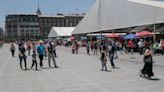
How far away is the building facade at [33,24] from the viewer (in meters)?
166

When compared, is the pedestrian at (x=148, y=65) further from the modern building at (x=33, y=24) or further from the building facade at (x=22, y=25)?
the building facade at (x=22, y=25)

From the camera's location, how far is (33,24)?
168 metres

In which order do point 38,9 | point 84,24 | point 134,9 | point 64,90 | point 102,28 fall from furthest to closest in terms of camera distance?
point 38,9, point 84,24, point 102,28, point 134,9, point 64,90

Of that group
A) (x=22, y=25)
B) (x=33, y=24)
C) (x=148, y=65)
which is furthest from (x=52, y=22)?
(x=148, y=65)

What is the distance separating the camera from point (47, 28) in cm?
16650

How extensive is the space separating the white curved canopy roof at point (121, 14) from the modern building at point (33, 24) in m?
109

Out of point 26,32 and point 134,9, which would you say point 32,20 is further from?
point 134,9

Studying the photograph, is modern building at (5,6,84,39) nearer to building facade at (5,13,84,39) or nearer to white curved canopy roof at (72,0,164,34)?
building facade at (5,13,84,39)

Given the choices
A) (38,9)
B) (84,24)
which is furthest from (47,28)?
(84,24)

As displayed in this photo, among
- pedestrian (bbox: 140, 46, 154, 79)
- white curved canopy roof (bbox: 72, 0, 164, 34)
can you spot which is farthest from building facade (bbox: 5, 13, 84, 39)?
pedestrian (bbox: 140, 46, 154, 79)

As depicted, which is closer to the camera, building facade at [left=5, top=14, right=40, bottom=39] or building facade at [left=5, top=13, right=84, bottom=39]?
building facade at [left=5, top=13, right=84, bottom=39]

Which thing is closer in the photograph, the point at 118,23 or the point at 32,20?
the point at 118,23

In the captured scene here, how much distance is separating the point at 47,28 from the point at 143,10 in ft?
438

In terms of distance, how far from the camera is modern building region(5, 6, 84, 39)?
16588 centimetres
